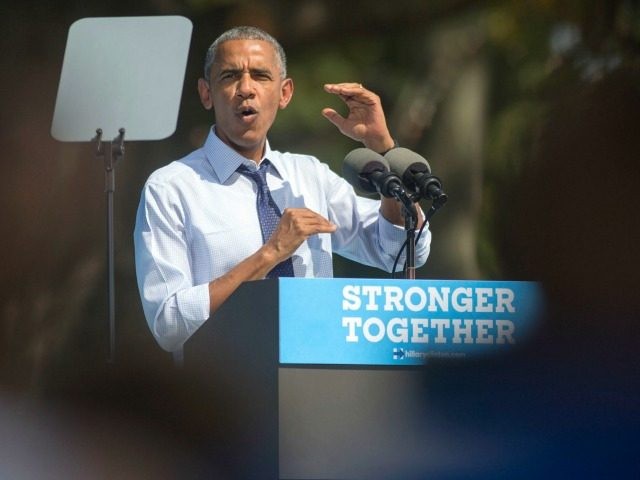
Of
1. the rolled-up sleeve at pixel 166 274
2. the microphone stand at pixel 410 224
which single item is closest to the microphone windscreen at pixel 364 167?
the microphone stand at pixel 410 224

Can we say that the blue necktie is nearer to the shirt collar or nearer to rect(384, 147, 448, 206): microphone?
the shirt collar

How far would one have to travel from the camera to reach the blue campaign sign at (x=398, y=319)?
7.82 feet

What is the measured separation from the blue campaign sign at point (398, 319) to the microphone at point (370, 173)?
47 cm

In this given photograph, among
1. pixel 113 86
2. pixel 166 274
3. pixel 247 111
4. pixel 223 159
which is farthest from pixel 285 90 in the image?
pixel 113 86

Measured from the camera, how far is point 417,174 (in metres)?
2.92

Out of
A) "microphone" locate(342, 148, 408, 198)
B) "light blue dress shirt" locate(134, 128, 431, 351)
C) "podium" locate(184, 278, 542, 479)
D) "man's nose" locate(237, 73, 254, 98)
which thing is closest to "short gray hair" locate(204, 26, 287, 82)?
"man's nose" locate(237, 73, 254, 98)

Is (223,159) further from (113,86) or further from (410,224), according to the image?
(113,86)

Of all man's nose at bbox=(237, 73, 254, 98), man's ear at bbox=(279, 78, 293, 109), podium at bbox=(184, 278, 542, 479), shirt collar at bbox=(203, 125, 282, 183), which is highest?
man's ear at bbox=(279, 78, 293, 109)

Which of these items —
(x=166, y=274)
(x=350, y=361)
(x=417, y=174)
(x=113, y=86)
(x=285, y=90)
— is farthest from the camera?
(x=113, y=86)

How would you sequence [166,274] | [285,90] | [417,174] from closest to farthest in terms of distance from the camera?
[417,174]
[166,274]
[285,90]

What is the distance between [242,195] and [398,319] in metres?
1.21

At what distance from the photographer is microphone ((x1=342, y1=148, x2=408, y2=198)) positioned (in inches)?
114

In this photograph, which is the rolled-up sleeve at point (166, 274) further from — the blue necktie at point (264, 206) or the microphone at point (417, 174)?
the microphone at point (417, 174)

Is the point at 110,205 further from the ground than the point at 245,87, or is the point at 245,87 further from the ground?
the point at 245,87
